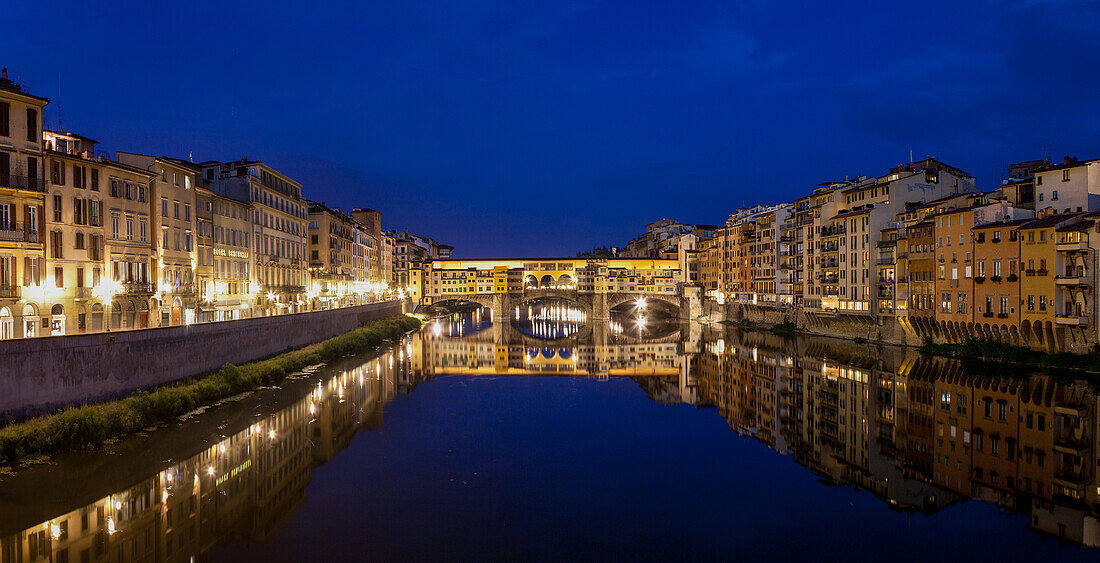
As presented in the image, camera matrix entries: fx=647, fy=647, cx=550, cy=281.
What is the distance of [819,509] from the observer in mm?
15547

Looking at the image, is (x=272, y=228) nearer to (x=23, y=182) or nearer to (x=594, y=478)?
(x=23, y=182)

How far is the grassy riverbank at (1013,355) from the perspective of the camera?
98.4 feet

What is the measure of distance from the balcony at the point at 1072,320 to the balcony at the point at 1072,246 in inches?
123

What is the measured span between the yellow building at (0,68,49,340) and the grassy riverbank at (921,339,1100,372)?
4295 cm

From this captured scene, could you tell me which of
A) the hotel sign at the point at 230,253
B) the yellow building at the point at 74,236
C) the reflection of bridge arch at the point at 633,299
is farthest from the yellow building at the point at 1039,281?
the reflection of bridge arch at the point at 633,299

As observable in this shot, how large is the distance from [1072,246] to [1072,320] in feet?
11.5

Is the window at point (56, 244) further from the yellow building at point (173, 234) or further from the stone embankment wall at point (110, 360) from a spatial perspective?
the yellow building at point (173, 234)

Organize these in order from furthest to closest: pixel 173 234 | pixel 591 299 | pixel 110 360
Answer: pixel 591 299, pixel 173 234, pixel 110 360

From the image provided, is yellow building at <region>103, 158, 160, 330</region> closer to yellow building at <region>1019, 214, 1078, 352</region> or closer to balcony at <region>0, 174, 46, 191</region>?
balcony at <region>0, 174, 46, 191</region>

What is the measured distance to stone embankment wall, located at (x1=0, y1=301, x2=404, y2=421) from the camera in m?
17.9

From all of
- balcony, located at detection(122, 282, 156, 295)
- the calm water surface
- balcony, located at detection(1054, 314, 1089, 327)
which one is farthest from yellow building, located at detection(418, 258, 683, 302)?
balcony, located at detection(122, 282, 156, 295)

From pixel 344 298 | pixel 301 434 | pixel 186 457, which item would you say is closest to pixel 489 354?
pixel 344 298

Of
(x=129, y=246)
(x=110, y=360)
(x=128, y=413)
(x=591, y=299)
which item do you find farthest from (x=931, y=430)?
(x=591, y=299)

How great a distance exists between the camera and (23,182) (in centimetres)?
2270
